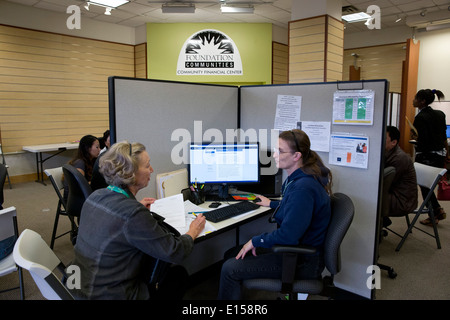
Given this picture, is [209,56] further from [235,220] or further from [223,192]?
[235,220]

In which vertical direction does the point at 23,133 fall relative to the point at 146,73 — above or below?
below

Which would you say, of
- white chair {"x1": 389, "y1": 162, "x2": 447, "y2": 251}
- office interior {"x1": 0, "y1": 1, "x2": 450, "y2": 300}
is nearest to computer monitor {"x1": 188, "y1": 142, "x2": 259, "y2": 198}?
white chair {"x1": 389, "y1": 162, "x2": 447, "y2": 251}

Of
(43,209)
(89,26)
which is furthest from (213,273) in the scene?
(89,26)

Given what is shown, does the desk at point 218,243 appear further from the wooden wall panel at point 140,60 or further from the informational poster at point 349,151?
the wooden wall panel at point 140,60

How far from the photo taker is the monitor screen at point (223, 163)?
93.5 inches

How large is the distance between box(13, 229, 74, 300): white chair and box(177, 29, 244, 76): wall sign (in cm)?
594

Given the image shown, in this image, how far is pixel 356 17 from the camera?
6.58 m

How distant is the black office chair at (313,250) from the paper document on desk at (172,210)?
51cm

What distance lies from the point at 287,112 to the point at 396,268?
1705 millimetres

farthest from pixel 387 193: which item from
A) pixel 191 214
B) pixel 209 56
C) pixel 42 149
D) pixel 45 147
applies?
pixel 45 147

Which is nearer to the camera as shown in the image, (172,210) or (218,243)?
(172,210)

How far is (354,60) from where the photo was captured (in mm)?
8211

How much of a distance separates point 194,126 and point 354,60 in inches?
278
